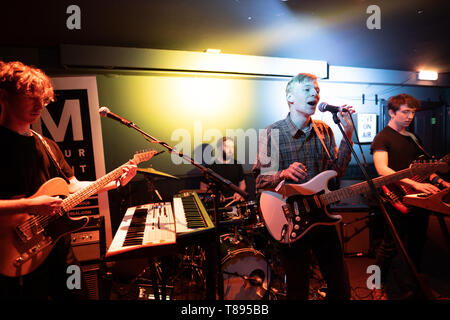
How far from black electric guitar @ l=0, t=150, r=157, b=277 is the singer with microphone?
5.05ft

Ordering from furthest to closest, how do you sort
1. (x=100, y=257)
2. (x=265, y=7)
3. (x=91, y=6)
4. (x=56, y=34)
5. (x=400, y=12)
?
(x=56, y=34) < (x=400, y=12) < (x=265, y=7) < (x=91, y=6) < (x=100, y=257)

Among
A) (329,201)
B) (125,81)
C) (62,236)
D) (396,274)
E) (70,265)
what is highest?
(125,81)

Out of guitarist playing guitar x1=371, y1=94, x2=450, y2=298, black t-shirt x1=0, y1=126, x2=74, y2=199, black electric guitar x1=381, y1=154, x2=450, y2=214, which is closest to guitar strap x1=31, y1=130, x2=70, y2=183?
black t-shirt x1=0, y1=126, x2=74, y2=199

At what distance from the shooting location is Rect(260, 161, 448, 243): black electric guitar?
186 cm

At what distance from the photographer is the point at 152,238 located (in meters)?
1.57

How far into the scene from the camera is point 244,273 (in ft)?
8.38

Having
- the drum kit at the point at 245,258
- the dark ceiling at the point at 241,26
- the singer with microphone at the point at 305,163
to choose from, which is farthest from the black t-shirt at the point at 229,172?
the singer with microphone at the point at 305,163

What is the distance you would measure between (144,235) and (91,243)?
1380 mm

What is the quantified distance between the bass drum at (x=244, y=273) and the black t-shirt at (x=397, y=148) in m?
1.88

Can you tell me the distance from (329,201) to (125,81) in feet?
13.1

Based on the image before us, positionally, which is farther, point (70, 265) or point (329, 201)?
point (329, 201)

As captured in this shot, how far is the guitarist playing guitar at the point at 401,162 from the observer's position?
9.01ft
